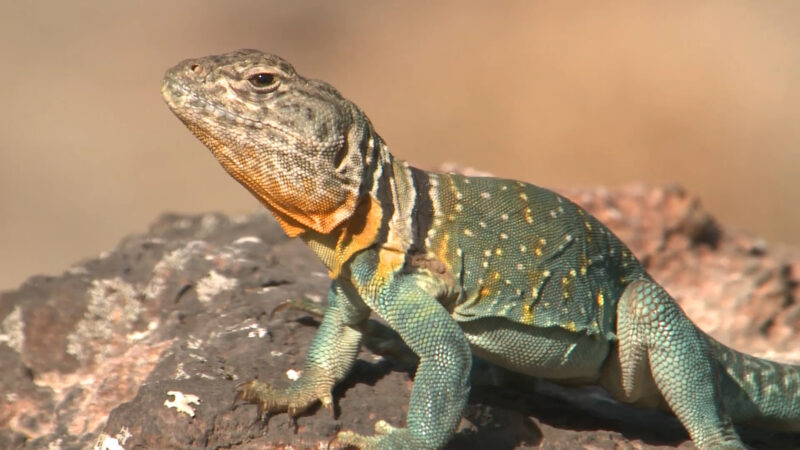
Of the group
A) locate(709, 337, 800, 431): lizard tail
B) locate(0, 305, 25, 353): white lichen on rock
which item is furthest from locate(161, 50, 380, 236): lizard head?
locate(709, 337, 800, 431): lizard tail

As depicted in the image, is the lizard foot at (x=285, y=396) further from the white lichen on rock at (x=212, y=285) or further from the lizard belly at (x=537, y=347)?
the white lichen on rock at (x=212, y=285)

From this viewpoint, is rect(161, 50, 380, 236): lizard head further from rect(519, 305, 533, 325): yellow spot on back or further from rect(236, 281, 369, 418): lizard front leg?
rect(519, 305, 533, 325): yellow spot on back

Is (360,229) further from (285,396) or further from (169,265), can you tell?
(169,265)

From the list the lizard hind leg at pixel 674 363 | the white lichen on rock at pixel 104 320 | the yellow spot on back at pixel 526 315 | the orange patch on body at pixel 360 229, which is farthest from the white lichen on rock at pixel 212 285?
the lizard hind leg at pixel 674 363

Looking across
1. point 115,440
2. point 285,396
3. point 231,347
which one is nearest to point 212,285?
point 231,347

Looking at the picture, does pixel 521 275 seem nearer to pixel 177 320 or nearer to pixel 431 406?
pixel 431 406

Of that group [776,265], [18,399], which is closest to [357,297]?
[18,399]
